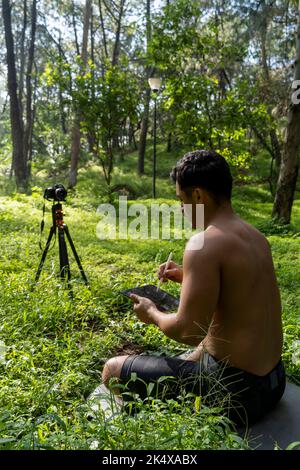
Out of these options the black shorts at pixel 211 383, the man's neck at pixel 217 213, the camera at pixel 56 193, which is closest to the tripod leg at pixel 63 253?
the camera at pixel 56 193

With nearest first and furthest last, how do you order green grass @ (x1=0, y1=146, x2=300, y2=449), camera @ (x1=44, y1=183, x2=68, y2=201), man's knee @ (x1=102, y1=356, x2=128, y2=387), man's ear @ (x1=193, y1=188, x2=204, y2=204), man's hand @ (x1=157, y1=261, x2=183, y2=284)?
green grass @ (x1=0, y1=146, x2=300, y2=449)
man's ear @ (x1=193, y1=188, x2=204, y2=204)
man's knee @ (x1=102, y1=356, x2=128, y2=387)
man's hand @ (x1=157, y1=261, x2=183, y2=284)
camera @ (x1=44, y1=183, x2=68, y2=201)

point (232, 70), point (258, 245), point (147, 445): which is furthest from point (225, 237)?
point (232, 70)

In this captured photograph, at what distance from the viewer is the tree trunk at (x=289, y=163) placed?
7.00 metres

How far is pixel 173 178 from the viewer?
1969mm

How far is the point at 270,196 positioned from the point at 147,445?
12.0m

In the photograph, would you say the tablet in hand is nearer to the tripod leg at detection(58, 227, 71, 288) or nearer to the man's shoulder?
the man's shoulder

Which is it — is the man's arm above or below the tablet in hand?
above

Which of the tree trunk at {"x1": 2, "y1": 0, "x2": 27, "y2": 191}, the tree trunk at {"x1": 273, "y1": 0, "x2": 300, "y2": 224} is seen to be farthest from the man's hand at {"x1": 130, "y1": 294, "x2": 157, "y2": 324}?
the tree trunk at {"x1": 2, "y1": 0, "x2": 27, "y2": 191}

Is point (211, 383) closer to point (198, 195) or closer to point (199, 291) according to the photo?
point (199, 291)

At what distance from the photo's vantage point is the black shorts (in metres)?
1.78

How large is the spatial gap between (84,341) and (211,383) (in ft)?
4.63

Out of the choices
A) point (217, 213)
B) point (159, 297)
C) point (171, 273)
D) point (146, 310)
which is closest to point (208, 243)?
point (217, 213)

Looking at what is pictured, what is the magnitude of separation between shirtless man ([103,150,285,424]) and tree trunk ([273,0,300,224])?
5.82m

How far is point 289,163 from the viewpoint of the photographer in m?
7.24
